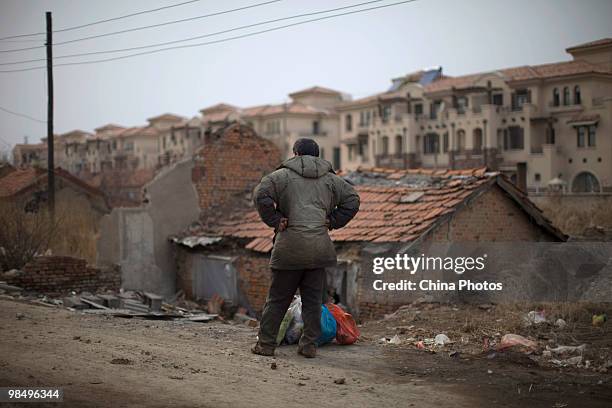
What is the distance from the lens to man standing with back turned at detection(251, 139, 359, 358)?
25.8 ft

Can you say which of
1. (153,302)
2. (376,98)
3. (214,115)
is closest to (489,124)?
(376,98)

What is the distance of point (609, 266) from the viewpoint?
41.8 feet

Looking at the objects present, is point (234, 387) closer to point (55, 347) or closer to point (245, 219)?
point (55, 347)

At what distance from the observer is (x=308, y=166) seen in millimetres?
7992

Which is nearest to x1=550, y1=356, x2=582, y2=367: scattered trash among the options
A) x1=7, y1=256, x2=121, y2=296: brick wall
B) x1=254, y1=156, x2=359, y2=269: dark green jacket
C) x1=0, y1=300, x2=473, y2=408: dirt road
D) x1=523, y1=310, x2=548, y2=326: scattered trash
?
x1=0, y1=300, x2=473, y2=408: dirt road

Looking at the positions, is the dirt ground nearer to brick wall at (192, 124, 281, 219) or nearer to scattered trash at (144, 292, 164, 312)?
scattered trash at (144, 292, 164, 312)

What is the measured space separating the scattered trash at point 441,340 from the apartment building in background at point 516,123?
45.3 m

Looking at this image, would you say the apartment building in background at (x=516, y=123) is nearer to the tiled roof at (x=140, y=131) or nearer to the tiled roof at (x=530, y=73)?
the tiled roof at (x=530, y=73)

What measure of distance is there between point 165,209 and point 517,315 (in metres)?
10.6

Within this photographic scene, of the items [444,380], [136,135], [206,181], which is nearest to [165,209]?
[206,181]

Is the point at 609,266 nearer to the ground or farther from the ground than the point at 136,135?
nearer to the ground

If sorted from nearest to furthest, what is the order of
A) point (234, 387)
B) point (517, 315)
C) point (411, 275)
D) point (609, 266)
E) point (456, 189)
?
point (234, 387) < point (517, 315) < point (609, 266) < point (411, 275) < point (456, 189)

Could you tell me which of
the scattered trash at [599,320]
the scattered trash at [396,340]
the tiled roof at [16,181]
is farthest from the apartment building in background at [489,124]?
the scattered trash at [396,340]

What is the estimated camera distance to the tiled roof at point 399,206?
1460 centimetres
